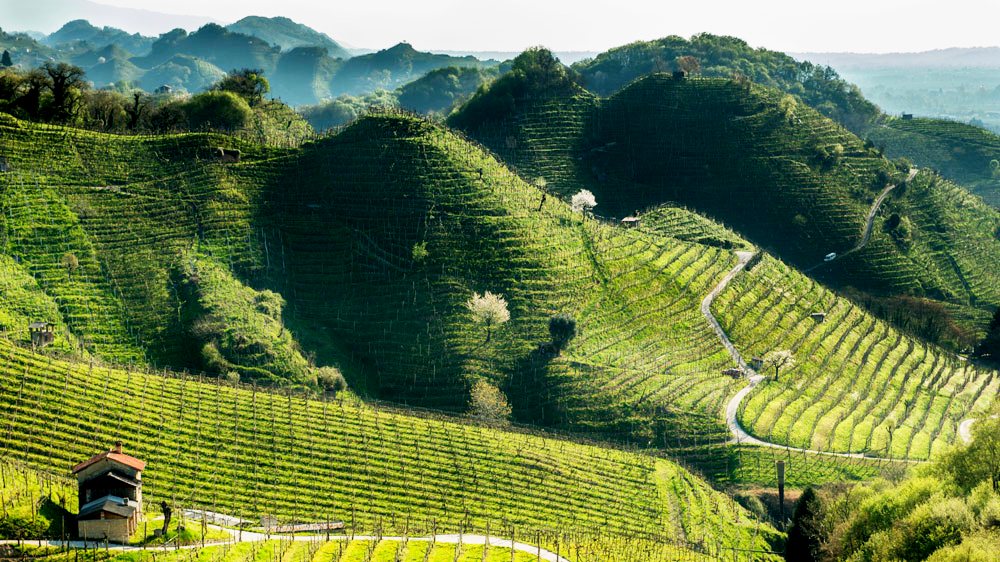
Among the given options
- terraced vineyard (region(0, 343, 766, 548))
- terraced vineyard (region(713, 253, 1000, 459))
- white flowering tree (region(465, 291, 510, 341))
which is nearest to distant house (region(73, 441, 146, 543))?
terraced vineyard (region(0, 343, 766, 548))

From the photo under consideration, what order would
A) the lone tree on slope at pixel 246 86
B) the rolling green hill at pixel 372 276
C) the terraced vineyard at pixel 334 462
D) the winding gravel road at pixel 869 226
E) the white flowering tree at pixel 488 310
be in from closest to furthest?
the terraced vineyard at pixel 334 462, the rolling green hill at pixel 372 276, the white flowering tree at pixel 488 310, the winding gravel road at pixel 869 226, the lone tree on slope at pixel 246 86

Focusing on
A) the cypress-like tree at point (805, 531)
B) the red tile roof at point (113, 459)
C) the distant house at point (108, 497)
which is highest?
the red tile roof at point (113, 459)

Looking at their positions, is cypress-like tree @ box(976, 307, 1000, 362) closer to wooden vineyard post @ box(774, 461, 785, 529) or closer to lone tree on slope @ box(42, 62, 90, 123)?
wooden vineyard post @ box(774, 461, 785, 529)

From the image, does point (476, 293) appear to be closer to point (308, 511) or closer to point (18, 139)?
point (308, 511)

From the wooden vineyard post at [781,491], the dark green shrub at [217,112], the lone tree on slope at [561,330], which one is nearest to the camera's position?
the wooden vineyard post at [781,491]

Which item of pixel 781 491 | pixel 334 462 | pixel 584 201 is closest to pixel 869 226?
pixel 584 201

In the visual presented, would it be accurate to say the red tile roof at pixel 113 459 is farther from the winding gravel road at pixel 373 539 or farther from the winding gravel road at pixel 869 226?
the winding gravel road at pixel 869 226

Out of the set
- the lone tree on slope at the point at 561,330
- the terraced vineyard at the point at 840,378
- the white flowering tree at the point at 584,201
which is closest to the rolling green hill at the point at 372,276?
the lone tree on slope at the point at 561,330
